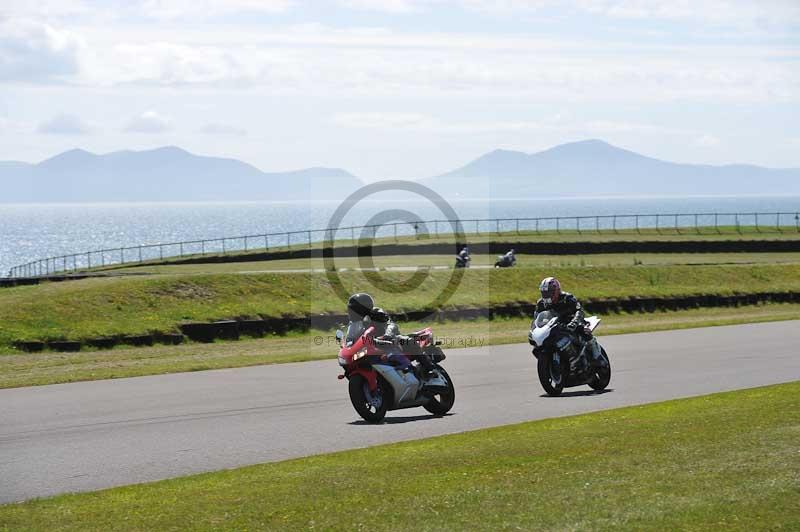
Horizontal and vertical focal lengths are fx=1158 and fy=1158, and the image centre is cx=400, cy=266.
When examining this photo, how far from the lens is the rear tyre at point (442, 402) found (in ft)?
53.9

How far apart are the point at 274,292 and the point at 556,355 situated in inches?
721

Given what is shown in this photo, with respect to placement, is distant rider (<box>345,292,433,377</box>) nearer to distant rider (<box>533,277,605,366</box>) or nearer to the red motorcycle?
the red motorcycle

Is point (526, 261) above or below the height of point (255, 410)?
above

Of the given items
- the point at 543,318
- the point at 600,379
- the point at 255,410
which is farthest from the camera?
the point at 600,379

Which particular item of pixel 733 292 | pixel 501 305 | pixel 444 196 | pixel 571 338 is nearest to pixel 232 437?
pixel 571 338

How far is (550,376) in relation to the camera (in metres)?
18.4

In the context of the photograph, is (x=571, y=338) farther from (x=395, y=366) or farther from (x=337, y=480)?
(x=337, y=480)

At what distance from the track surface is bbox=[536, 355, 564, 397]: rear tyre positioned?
0.25 m

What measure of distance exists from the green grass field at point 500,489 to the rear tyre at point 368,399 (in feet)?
6.41

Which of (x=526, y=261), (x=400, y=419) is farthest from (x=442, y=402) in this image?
(x=526, y=261)

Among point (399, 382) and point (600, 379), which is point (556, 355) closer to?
point (600, 379)

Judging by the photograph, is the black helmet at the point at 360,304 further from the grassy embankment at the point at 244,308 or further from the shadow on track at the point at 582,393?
the grassy embankment at the point at 244,308

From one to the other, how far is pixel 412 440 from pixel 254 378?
7894 millimetres

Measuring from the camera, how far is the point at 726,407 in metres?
15.7
